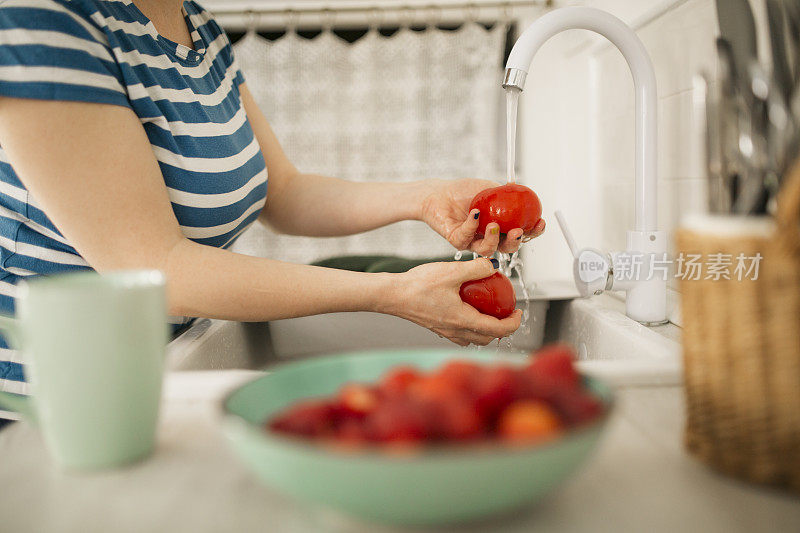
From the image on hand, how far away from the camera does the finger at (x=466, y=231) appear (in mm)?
→ 894

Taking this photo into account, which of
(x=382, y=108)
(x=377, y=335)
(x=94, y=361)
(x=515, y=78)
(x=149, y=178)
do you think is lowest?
(x=377, y=335)

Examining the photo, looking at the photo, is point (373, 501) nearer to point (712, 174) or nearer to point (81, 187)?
point (712, 174)

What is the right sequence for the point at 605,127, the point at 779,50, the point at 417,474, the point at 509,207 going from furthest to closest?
the point at 605,127 → the point at 509,207 → the point at 779,50 → the point at 417,474

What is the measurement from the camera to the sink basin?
76cm

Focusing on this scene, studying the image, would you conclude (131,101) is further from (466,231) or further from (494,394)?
(494,394)

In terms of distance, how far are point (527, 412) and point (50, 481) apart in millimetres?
286

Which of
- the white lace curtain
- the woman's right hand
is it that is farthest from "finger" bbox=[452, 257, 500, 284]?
the white lace curtain

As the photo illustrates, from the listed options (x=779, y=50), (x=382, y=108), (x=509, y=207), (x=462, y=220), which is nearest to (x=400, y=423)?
(x=779, y=50)

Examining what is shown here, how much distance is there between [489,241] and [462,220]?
15 cm

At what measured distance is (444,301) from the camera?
29.5 inches

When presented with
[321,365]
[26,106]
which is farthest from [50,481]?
[26,106]

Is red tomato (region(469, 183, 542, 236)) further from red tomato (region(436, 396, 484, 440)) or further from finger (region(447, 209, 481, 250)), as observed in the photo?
red tomato (region(436, 396, 484, 440))

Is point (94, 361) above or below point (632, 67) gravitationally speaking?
below

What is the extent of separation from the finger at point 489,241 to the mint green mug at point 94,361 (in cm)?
55
